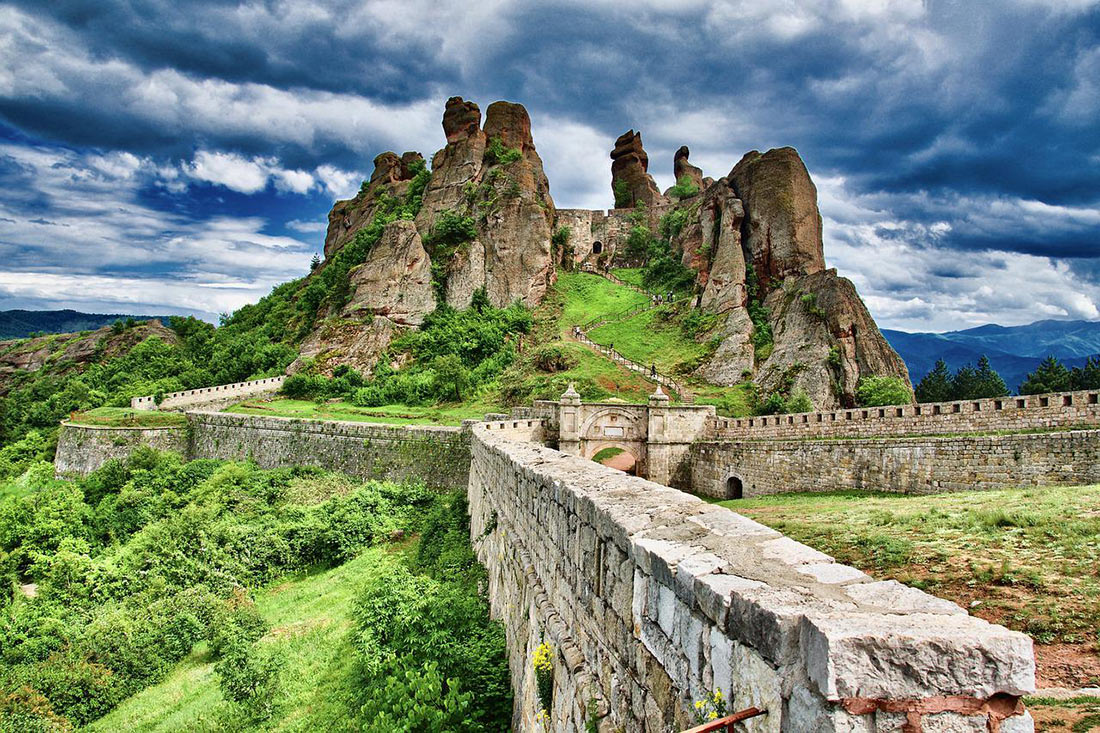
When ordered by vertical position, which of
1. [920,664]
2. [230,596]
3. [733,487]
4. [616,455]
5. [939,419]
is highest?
[920,664]

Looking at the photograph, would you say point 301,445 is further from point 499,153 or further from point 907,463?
point 499,153

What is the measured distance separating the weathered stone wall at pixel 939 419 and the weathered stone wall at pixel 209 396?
3569 cm

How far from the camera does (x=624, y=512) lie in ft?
14.3

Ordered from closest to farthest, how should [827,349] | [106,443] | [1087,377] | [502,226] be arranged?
[827,349]
[106,443]
[1087,377]
[502,226]

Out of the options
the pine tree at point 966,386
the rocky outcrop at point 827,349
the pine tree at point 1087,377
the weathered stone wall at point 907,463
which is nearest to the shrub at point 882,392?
the rocky outcrop at point 827,349

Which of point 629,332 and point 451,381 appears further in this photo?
point 629,332

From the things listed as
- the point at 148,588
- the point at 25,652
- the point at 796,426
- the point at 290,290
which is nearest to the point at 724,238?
the point at 796,426

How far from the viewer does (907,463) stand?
18734 millimetres

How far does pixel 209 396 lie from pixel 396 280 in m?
A: 17.1

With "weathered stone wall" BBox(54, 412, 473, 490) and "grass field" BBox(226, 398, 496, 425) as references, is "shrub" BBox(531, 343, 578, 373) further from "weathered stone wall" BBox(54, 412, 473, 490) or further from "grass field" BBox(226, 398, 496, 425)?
"weathered stone wall" BBox(54, 412, 473, 490)

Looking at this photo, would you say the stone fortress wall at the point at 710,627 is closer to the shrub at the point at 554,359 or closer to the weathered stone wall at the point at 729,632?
the weathered stone wall at the point at 729,632

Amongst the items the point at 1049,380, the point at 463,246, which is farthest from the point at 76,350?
the point at 1049,380

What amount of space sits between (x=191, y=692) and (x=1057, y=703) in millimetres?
15175

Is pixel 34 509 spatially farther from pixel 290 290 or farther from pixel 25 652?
pixel 290 290
